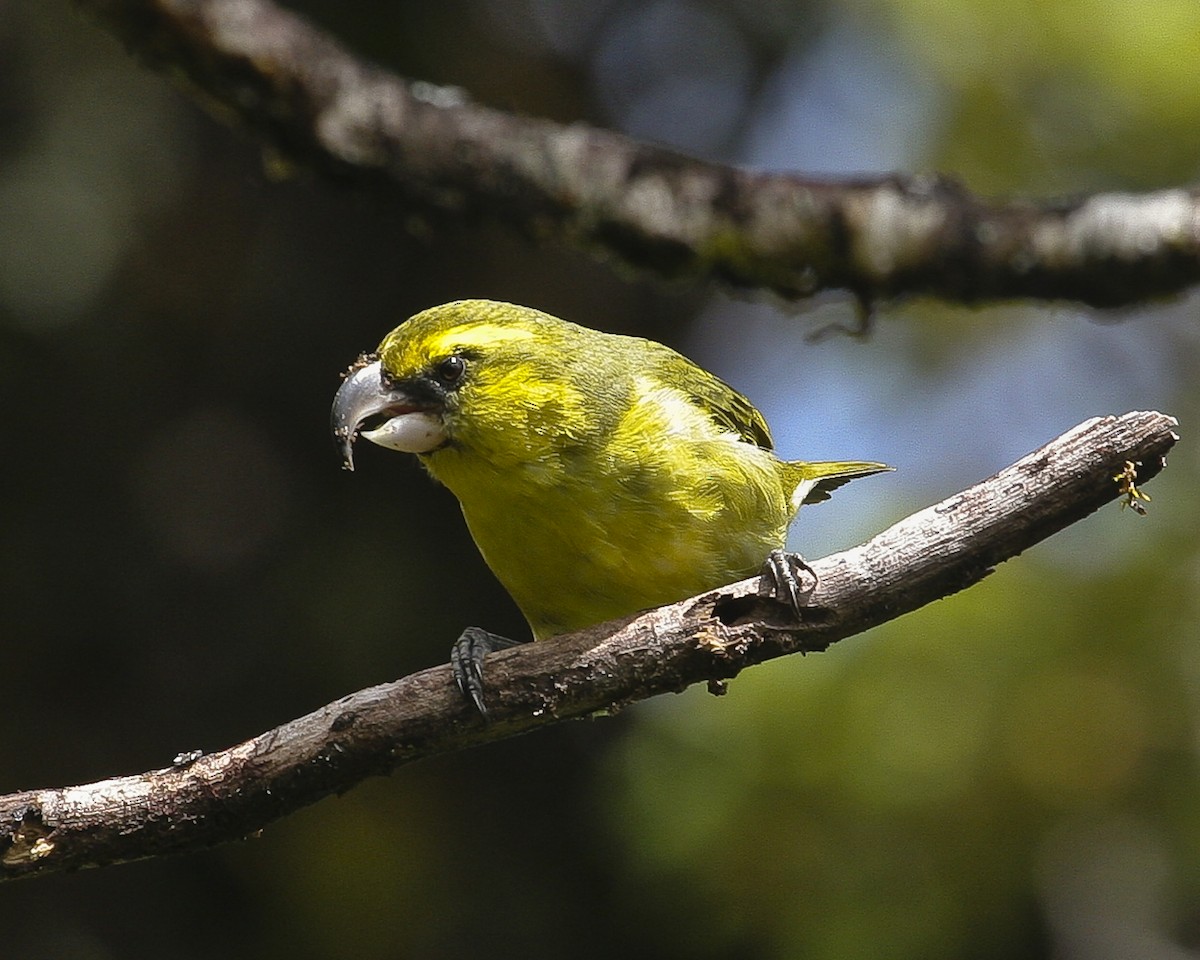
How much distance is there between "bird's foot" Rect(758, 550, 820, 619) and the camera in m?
3.02

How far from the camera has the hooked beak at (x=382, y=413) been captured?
3830mm

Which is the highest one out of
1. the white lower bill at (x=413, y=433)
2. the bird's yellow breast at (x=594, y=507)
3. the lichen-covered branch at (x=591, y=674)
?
the white lower bill at (x=413, y=433)

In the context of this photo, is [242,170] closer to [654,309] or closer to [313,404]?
[313,404]

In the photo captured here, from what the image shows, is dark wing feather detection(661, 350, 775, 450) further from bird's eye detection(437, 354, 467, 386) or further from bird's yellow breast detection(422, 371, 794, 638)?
bird's eye detection(437, 354, 467, 386)

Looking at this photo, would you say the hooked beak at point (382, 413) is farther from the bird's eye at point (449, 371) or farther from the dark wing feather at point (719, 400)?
the dark wing feather at point (719, 400)

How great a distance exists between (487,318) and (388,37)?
2.89 m

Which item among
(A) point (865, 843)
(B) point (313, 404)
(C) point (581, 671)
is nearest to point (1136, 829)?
(A) point (865, 843)

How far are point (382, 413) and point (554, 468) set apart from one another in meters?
0.53

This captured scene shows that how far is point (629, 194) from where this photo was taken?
4324 mm

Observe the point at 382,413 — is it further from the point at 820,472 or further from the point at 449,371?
the point at 820,472

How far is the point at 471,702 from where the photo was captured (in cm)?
311

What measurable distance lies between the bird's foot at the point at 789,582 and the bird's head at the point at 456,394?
926 millimetres

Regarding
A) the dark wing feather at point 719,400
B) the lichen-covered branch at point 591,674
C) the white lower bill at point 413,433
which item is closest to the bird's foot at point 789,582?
the lichen-covered branch at point 591,674

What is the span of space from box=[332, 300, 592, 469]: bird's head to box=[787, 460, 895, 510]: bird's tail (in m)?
0.96
